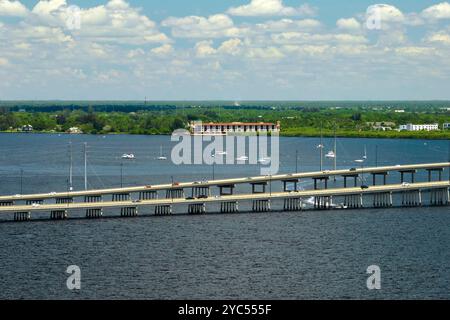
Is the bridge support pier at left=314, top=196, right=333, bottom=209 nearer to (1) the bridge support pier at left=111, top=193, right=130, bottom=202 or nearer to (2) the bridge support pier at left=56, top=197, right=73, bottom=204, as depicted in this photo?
(1) the bridge support pier at left=111, top=193, right=130, bottom=202

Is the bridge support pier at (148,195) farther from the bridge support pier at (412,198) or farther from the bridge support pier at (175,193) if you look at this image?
the bridge support pier at (412,198)

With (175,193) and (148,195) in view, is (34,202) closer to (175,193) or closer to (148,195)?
(148,195)

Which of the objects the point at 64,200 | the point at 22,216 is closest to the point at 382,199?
the point at 64,200

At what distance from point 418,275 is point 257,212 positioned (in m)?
48.8

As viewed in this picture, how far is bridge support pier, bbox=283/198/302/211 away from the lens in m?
133

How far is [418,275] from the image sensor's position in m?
82.4

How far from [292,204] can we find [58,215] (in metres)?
33.8

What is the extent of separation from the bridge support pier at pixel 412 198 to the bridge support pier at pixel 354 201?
21.3ft

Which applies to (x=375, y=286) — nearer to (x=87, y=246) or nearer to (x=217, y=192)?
(x=87, y=246)

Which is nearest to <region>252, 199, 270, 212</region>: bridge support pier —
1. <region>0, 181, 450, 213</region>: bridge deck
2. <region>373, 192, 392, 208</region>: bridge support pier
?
<region>0, 181, 450, 213</region>: bridge deck

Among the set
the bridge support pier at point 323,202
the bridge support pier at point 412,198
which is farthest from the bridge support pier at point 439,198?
the bridge support pier at point 323,202

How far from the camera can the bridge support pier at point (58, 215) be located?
120m
